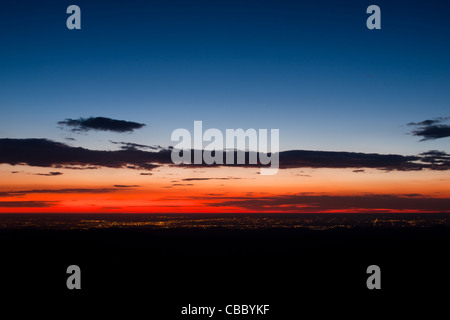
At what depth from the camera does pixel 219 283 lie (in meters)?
30.3

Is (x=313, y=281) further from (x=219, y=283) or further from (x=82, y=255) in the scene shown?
(x=82, y=255)

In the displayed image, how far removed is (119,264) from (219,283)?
49.1 feet

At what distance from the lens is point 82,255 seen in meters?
49.6
